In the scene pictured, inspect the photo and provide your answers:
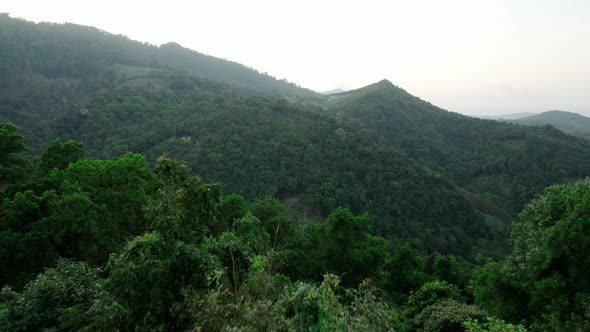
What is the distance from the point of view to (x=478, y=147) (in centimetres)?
8575

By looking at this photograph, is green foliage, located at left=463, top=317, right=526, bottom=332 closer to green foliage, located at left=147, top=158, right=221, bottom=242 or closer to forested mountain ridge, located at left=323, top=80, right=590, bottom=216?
green foliage, located at left=147, top=158, right=221, bottom=242

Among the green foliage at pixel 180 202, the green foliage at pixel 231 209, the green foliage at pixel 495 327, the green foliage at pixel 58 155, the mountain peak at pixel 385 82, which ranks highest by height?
the mountain peak at pixel 385 82

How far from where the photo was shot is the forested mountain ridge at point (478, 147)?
6631 centimetres

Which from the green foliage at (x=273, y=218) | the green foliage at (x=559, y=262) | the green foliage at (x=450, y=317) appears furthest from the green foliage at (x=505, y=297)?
the green foliage at (x=273, y=218)

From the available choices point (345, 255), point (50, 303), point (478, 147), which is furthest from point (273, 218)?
point (478, 147)

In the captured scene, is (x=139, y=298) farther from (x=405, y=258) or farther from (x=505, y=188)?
(x=505, y=188)

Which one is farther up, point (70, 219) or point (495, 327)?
point (495, 327)

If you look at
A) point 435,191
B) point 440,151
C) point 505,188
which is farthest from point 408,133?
point 435,191

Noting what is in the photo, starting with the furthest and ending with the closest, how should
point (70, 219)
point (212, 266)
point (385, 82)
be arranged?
point (385, 82), point (70, 219), point (212, 266)

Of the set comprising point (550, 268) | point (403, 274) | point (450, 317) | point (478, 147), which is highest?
point (550, 268)

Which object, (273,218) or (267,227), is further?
(273,218)

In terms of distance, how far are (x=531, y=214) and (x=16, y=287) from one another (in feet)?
62.0

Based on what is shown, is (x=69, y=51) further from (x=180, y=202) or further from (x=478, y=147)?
(x=180, y=202)

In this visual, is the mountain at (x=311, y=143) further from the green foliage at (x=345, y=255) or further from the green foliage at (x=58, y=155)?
the green foliage at (x=58, y=155)
